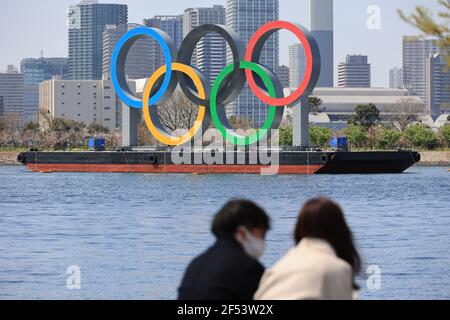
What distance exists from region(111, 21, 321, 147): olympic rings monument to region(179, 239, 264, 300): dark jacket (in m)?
64.2

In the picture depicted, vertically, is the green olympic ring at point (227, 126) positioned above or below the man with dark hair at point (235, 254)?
above

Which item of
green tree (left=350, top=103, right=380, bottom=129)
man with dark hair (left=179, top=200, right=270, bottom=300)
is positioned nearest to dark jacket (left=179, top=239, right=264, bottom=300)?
man with dark hair (left=179, top=200, right=270, bottom=300)

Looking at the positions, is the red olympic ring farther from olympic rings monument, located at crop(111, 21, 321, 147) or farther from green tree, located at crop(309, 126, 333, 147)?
green tree, located at crop(309, 126, 333, 147)

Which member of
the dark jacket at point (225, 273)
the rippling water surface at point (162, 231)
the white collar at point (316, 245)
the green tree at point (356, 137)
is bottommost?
the rippling water surface at point (162, 231)

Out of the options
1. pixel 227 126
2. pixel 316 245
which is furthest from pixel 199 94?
pixel 316 245

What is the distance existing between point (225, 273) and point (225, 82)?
69.3 m

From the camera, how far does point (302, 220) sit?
7375 millimetres

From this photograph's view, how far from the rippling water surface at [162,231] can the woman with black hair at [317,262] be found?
41.9ft

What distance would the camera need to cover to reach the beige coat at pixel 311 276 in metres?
7.11

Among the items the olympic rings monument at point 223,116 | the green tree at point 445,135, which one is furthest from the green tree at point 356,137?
the olympic rings monument at point 223,116

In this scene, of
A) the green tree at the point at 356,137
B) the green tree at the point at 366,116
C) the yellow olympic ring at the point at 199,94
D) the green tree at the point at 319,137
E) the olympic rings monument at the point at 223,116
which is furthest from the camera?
the green tree at the point at 366,116

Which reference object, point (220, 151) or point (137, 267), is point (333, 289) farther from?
point (220, 151)

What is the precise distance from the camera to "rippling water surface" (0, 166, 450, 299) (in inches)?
872

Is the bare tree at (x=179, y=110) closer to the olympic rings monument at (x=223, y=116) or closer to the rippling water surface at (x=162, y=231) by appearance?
Answer: the olympic rings monument at (x=223, y=116)
